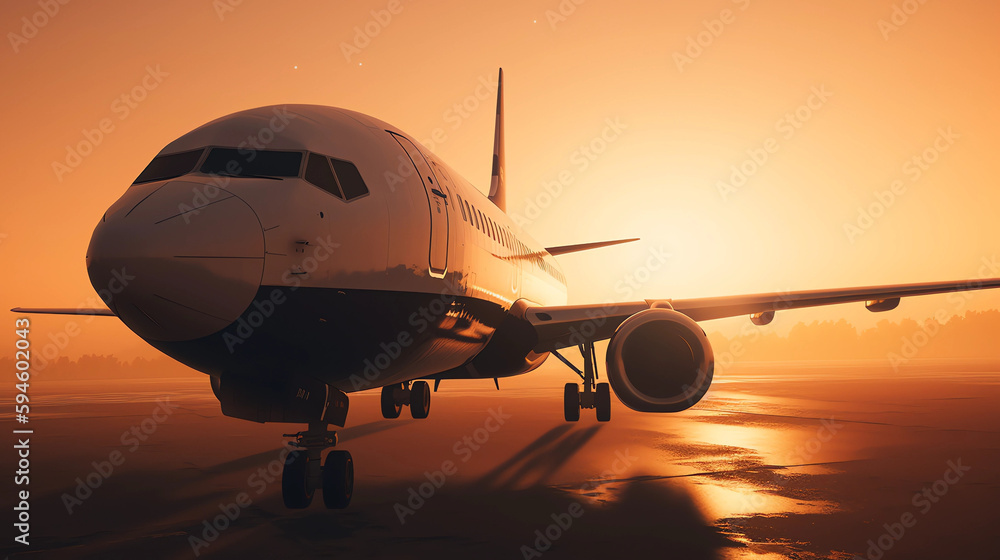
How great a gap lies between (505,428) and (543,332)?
407 centimetres

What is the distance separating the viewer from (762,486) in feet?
24.7

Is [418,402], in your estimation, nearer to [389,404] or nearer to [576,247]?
[389,404]

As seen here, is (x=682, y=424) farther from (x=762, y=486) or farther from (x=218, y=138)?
(x=218, y=138)

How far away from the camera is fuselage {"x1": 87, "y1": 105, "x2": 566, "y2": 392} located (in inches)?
190

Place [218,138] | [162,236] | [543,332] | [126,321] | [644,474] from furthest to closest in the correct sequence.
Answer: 1. [543,332]
2. [644,474]
3. [218,138]
4. [126,321]
5. [162,236]

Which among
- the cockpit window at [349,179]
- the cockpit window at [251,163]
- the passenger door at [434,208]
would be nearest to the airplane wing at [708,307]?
the passenger door at [434,208]

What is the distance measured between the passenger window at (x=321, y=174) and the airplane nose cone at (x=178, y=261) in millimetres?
809

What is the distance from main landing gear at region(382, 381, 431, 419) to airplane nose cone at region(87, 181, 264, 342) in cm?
1142

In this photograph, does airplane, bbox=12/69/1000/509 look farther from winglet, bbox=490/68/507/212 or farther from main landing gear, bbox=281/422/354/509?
winglet, bbox=490/68/507/212

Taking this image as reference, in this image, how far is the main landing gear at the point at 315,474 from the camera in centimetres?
657

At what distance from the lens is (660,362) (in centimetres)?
785

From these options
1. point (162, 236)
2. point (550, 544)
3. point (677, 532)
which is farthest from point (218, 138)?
point (677, 532)

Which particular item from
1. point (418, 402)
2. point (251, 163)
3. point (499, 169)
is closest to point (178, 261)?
point (251, 163)

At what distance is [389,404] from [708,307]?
858 centimetres
